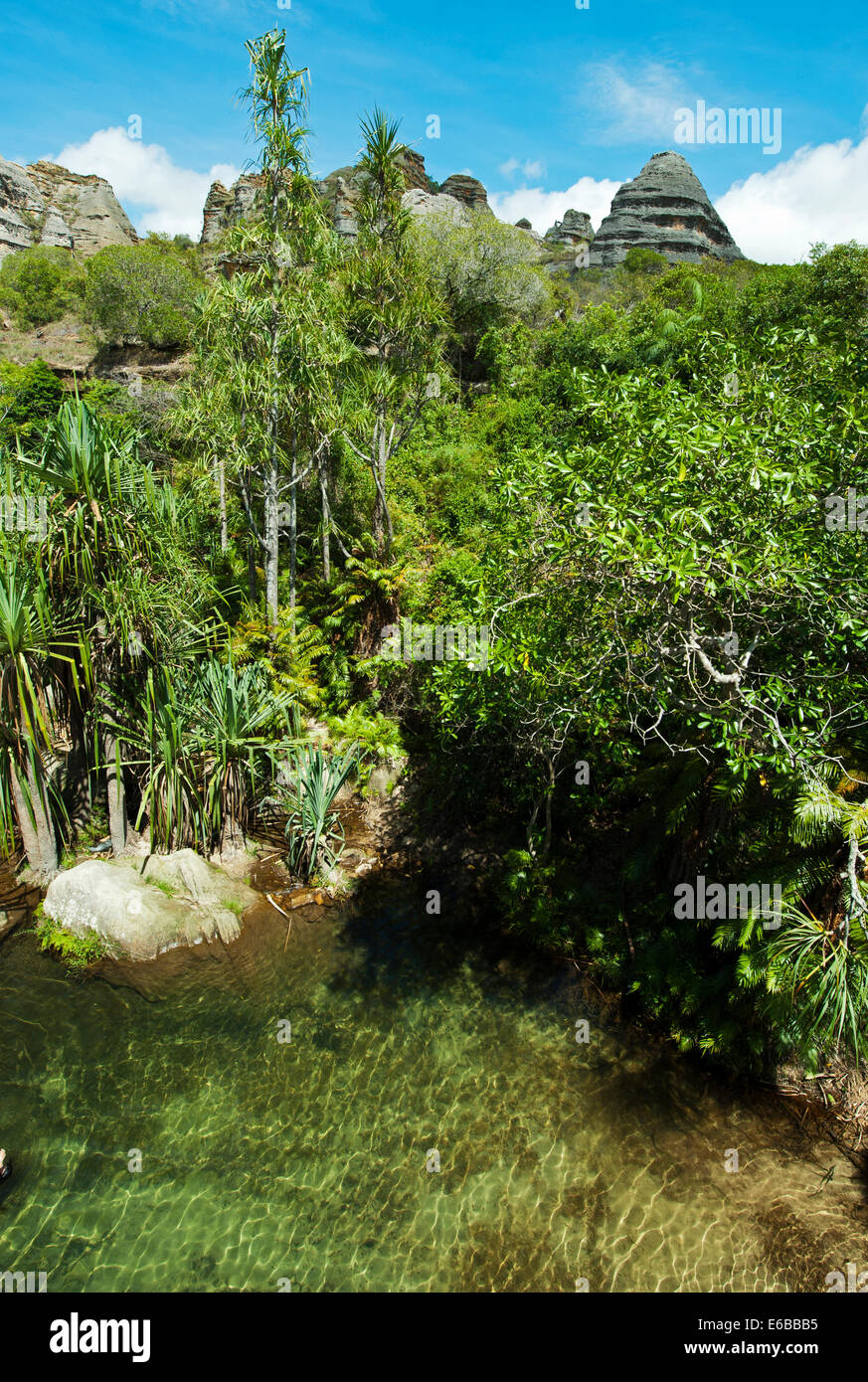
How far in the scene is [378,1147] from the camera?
5.73 meters

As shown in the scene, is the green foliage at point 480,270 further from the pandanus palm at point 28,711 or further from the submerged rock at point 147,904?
the submerged rock at point 147,904

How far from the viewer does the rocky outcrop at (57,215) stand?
61.0m

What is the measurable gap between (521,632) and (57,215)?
81.0m

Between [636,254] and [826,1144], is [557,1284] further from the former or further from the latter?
[636,254]

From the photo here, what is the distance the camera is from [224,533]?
1612 cm

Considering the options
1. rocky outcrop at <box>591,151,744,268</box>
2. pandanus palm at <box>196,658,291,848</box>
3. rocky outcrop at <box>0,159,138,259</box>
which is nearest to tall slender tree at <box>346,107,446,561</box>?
pandanus palm at <box>196,658,291,848</box>

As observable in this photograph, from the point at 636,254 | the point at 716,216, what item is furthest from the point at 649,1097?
the point at 716,216

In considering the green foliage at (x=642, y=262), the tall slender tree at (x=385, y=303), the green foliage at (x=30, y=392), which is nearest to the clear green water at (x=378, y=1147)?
the tall slender tree at (x=385, y=303)

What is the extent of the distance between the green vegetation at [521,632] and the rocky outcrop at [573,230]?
76901mm

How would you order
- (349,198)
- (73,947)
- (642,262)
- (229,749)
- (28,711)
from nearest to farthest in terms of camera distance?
(73,947), (28,711), (229,749), (349,198), (642,262)

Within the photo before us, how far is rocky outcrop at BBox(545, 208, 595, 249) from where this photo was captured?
249 feet

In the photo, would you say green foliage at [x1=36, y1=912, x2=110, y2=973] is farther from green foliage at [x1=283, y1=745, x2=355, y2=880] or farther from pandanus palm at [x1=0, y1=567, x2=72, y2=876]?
green foliage at [x1=283, y1=745, x2=355, y2=880]

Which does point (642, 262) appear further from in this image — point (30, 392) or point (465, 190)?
point (30, 392)

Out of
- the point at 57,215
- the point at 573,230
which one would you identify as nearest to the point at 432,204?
the point at 57,215
